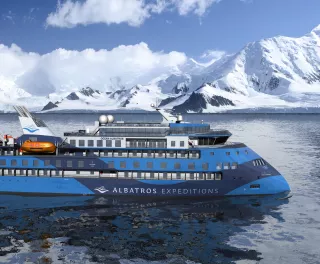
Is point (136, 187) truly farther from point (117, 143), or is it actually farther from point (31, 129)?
point (31, 129)

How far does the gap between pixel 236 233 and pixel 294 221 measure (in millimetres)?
6118

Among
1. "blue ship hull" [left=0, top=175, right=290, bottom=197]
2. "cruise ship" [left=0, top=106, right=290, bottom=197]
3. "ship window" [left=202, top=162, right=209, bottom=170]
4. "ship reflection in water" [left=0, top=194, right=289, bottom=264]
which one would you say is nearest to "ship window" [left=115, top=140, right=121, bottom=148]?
"cruise ship" [left=0, top=106, right=290, bottom=197]

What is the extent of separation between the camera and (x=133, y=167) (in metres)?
38.7

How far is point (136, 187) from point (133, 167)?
1962 mm

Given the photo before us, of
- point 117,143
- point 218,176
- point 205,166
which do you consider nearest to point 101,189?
point 117,143

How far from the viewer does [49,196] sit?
39.5m

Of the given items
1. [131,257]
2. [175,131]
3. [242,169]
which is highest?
[175,131]

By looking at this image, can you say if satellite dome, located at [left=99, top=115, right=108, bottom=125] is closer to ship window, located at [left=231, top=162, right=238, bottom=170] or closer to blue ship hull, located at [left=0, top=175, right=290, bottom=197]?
blue ship hull, located at [left=0, top=175, right=290, bottom=197]

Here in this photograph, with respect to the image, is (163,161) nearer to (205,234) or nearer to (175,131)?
(175,131)

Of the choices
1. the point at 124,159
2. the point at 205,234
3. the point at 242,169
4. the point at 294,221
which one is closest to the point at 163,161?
the point at 124,159

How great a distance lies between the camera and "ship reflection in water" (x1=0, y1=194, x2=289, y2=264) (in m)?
26.4

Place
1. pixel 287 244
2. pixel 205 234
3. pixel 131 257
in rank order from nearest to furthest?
pixel 131 257 < pixel 287 244 < pixel 205 234

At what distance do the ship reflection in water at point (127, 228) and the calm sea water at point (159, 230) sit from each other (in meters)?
0.06

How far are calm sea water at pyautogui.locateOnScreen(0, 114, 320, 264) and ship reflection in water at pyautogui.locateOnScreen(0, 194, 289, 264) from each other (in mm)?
64
